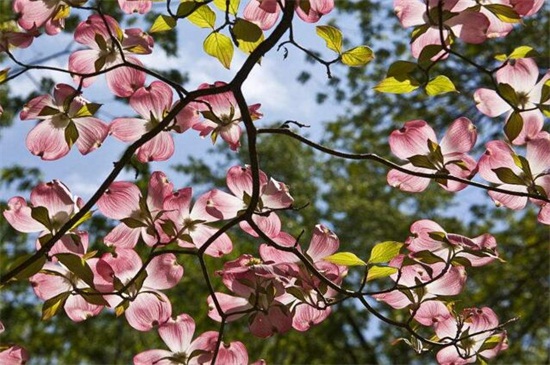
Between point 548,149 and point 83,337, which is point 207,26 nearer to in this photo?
point 548,149

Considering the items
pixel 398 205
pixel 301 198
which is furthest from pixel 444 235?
pixel 398 205

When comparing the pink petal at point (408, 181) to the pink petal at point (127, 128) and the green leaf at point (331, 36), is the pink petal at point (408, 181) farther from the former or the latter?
the pink petal at point (127, 128)

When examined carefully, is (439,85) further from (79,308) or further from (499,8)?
(79,308)

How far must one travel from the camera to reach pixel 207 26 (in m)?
0.87

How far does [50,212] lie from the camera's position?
2.69 feet

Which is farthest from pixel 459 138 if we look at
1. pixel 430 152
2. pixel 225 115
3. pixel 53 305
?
pixel 53 305

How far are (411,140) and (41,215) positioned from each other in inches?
15.2

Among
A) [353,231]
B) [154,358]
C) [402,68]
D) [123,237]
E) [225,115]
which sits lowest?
[353,231]

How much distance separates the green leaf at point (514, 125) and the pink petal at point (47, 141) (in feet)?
1.56

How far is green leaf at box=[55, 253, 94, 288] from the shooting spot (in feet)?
2.58

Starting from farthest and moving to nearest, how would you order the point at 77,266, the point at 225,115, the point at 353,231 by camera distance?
1. the point at 353,231
2. the point at 225,115
3. the point at 77,266

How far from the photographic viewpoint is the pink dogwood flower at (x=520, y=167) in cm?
82

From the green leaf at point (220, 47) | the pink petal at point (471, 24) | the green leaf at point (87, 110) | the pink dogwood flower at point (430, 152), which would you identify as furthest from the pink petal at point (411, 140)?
the green leaf at point (87, 110)

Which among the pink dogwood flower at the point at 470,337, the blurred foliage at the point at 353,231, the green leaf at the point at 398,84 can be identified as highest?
the green leaf at the point at 398,84
